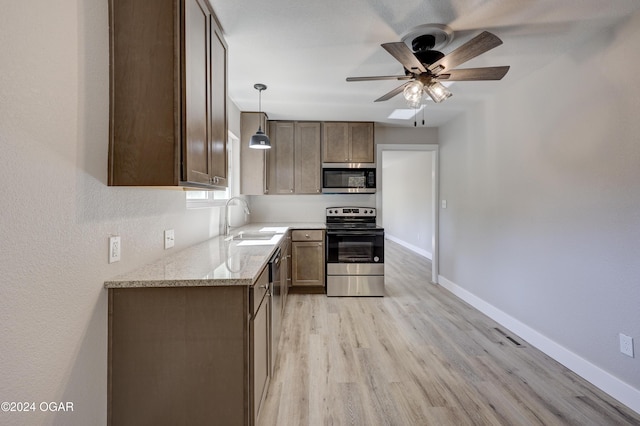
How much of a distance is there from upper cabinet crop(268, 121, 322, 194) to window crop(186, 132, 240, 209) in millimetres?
554

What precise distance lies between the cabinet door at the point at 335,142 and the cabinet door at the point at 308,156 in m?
0.10

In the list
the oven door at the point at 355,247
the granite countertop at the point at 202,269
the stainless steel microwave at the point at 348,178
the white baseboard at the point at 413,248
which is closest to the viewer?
the granite countertop at the point at 202,269

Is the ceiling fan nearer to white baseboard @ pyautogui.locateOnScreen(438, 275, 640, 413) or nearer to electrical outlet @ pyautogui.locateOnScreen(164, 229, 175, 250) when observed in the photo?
electrical outlet @ pyautogui.locateOnScreen(164, 229, 175, 250)

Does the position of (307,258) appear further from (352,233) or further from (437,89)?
(437,89)

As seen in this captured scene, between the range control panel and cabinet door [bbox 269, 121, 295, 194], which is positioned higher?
cabinet door [bbox 269, 121, 295, 194]

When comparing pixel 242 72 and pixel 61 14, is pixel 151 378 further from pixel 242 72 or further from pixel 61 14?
pixel 242 72

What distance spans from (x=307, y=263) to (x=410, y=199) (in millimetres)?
4506

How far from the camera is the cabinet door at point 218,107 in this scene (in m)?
1.81

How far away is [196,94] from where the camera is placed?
1540 millimetres

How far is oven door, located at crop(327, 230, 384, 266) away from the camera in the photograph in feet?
12.8

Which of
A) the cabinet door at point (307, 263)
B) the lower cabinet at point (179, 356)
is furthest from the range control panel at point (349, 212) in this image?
the lower cabinet at point (179, 356)

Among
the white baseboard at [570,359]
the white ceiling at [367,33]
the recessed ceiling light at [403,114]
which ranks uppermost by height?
the recessed ceiling light at [403,114]

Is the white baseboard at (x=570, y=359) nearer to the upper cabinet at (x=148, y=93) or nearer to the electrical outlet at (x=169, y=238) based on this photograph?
the upper cabinet at (x=148, y=93)

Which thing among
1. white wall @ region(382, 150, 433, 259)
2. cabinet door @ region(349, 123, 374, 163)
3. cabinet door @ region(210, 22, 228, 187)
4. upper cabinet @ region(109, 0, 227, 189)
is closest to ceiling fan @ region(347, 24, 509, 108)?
cabinet door @ region(210, 22, 228, 187)
